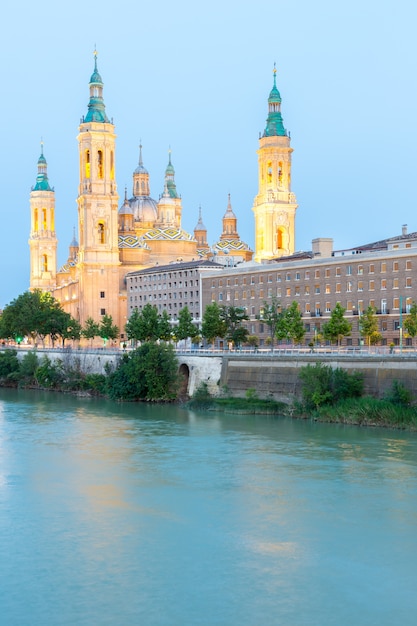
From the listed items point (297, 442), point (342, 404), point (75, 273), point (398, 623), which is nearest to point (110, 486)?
point (297, 442)

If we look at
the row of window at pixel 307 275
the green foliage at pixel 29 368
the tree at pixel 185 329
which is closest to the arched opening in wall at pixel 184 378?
the tree at pixel 185 329

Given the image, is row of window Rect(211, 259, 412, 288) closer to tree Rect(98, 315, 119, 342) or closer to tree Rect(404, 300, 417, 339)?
tree Rect(404, 300, 417, 339)

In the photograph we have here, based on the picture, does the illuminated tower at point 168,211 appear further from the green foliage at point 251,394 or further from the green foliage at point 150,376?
the green foliage at point 251,394

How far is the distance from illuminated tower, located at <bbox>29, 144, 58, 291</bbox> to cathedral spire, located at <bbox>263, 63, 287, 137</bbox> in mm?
50513

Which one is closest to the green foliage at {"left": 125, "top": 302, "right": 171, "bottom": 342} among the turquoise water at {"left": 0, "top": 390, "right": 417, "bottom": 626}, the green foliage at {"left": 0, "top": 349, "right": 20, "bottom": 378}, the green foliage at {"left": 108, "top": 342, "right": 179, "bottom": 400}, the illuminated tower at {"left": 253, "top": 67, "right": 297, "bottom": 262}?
the green foliage at {"left": 0, "top": 349, "right": 20, "bottom": 378}

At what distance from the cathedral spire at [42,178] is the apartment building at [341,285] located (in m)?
76.9

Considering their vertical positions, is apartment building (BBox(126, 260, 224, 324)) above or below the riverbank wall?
above

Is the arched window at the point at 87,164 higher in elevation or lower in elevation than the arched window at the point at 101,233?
higher

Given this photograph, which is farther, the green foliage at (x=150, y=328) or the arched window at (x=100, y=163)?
the arched window at (x=100, y=163)

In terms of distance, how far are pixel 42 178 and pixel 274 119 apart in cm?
5414

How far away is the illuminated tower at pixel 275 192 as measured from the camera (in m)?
126

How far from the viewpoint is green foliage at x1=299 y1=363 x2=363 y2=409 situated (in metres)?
51.8

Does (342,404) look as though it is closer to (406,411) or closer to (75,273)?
(406,411)

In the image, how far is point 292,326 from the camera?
7169 cm
